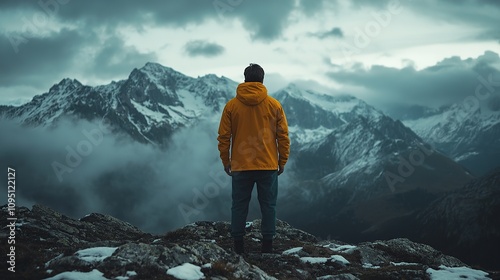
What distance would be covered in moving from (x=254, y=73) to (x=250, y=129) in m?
2.06

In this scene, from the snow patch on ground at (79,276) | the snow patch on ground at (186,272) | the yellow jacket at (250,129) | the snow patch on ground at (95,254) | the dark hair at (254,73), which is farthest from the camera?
the dark hair at (254,73)

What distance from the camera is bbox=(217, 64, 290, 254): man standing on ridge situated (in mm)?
15492

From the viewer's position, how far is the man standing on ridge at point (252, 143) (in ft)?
50.8

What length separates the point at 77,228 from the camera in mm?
25516

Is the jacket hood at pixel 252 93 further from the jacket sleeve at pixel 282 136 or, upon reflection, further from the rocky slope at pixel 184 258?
the rocky slope at pixel 184 258

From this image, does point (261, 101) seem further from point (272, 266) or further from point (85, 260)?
point (85, 260)

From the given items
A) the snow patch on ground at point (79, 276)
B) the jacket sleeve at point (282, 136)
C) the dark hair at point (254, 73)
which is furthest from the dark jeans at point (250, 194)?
the snow patch on ground at point (79, 276)

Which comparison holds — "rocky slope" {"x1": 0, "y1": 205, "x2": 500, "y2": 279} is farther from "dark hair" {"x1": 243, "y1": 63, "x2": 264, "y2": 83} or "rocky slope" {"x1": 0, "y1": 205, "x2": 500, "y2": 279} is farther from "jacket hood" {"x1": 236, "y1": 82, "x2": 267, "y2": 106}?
"dark hair" {"x1": 243, "y1": 63, "x2": 264, "y2": 83}

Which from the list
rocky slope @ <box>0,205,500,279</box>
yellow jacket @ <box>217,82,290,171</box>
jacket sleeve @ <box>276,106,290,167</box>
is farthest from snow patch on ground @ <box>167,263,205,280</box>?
jacket sleeve @ <box>276,106,290,167</box>

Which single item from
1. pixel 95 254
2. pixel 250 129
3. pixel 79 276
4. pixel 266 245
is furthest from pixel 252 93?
pixel 79 276

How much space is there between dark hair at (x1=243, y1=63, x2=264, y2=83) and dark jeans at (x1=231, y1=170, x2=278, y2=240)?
332cm

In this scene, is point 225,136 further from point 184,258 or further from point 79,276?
point 79,276

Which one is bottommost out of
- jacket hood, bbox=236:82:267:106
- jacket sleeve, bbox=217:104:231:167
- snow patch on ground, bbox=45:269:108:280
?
snow patch on ground, bbox=45:269:108:280

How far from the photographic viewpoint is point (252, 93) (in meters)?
15.5
